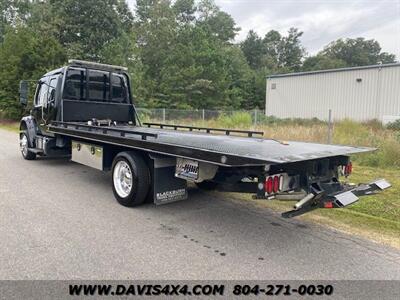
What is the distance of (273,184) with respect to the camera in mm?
4344

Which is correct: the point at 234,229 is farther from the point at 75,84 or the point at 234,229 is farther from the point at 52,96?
the point at 52,96

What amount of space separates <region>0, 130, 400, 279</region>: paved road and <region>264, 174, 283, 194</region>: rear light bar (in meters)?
0.72

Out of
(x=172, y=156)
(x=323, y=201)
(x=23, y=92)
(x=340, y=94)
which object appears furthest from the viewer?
(x=340, y=94)

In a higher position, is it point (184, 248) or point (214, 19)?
point (214, 19)

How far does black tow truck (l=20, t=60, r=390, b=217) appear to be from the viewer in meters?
4.38

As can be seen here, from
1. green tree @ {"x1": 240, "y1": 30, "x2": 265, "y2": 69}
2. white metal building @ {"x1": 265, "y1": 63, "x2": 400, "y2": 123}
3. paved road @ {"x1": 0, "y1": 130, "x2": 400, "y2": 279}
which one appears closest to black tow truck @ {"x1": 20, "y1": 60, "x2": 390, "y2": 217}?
paved road @ {"x1": 0, "y1": 130, "x2": 400, "y2": 279}

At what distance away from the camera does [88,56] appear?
43.0 metres

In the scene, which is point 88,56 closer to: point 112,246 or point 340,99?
point 340,99

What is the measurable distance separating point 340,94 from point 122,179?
26.1m

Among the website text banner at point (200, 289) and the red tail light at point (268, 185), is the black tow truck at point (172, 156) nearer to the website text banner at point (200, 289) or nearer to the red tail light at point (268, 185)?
the red tail light at point (268, 185)

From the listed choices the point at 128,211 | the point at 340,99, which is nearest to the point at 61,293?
the point at 128,211

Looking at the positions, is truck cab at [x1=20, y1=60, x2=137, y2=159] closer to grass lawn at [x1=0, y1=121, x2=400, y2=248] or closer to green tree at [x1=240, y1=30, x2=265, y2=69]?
grass lawn at [x1=0, y1=121, x2=400, y2=248]

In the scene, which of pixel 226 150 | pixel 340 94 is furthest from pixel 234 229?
pixel 340 94

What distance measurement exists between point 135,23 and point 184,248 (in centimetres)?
5451
